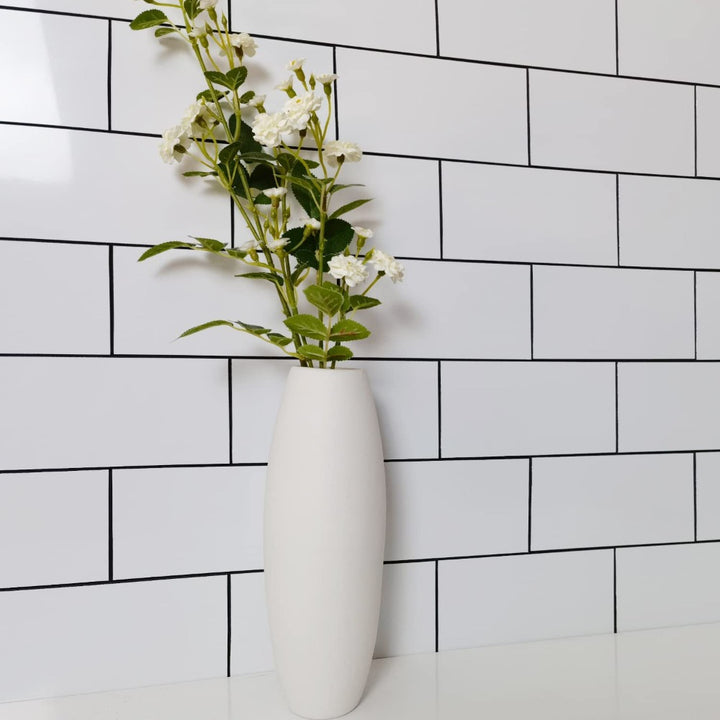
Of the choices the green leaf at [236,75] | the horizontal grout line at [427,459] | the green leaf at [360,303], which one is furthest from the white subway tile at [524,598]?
the green leaf at [236,75]

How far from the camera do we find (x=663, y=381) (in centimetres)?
92

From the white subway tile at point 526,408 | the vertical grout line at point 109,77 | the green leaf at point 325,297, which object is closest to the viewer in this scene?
the green leaf at point 325,297

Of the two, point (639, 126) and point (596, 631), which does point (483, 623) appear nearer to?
point (596, 631)

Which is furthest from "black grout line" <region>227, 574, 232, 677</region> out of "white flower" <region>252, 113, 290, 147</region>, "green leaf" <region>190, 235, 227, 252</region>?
"white flower" <region>252, 113, 290, 147</region>

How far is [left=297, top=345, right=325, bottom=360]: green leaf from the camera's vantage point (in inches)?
26.2

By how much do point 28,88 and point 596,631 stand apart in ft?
2.98

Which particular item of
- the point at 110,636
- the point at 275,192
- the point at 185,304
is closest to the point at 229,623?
the point at 110,636

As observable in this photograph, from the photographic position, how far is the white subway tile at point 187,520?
751 mm

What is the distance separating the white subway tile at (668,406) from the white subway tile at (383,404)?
0.85ft

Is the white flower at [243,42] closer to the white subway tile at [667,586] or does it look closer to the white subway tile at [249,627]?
the white subway tile at [249,627]

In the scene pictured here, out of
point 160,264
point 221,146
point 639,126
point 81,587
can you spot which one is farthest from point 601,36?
point 81,587

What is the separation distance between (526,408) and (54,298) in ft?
1.80

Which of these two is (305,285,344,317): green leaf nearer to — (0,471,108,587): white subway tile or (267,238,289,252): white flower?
(267,238,289,252): white flower

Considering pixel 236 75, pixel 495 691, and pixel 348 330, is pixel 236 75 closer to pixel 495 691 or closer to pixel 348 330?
pixel 348 330
